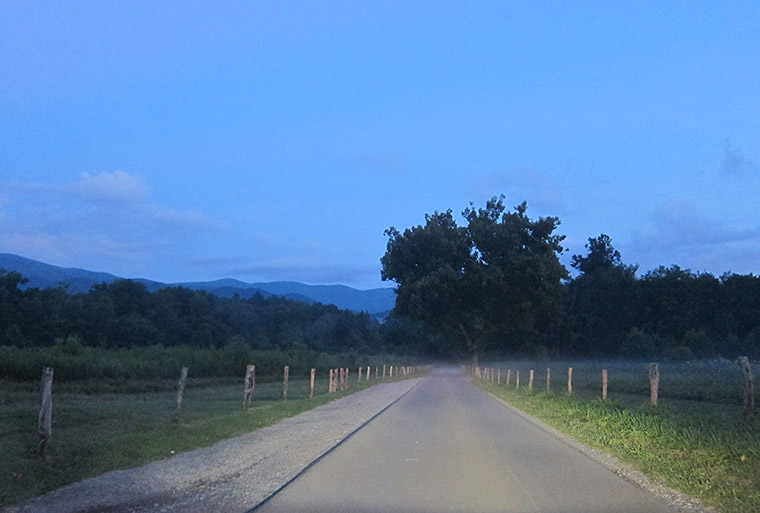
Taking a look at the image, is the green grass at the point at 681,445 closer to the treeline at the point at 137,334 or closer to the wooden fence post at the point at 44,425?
the wooden fence post at the point at 44,425

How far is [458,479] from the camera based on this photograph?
402 inches

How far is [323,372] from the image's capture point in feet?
228

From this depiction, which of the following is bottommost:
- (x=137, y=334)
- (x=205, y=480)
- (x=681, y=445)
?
(x=205, y=480)

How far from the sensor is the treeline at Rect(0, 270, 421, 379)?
42.5 meters

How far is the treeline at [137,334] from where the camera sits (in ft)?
139

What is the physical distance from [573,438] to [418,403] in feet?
39.6

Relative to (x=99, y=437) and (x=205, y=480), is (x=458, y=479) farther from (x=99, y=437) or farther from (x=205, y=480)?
(x=99, y=437)

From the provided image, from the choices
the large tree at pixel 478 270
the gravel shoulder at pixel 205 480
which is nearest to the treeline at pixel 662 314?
the large tree at pixel 478 270

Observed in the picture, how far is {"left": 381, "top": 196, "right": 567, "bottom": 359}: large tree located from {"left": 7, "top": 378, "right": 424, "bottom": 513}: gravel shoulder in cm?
4320

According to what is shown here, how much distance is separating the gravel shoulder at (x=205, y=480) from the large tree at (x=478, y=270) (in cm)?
4320

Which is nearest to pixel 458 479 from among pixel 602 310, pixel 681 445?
pixel 681 445

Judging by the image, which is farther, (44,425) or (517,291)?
(517,291)

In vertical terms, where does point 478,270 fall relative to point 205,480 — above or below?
above

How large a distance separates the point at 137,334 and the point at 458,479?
206ft
